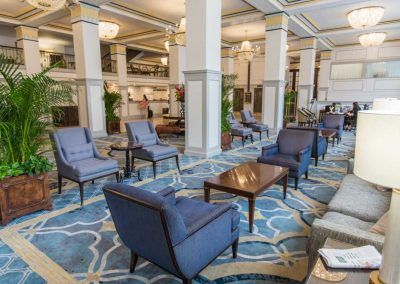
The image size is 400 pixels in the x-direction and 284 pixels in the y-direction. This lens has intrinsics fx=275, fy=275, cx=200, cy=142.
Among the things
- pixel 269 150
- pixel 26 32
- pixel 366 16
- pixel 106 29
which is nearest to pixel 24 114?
pixel 269 150

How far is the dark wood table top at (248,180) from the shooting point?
2924 millimetres

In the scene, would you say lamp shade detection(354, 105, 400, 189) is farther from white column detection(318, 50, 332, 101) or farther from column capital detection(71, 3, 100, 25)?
white column detection(318, 50, 332, 101)

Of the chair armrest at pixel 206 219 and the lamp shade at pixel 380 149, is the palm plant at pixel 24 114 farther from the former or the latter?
the lamp shade at pixel 380 149

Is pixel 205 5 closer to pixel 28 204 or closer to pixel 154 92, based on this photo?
pixel 28 204

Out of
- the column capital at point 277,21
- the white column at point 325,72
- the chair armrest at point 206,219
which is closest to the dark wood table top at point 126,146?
Answer: the chair armrest at point 206,219

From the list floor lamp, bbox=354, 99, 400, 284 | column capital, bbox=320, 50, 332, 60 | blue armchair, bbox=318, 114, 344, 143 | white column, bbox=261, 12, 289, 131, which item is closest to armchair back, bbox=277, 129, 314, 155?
floor lamp, bbox=354, 99, 400, 284

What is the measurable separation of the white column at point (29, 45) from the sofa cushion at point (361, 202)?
435 inches

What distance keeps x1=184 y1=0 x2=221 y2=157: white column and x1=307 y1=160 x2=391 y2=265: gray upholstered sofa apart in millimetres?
3227

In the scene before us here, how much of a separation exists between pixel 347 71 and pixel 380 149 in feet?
48.4

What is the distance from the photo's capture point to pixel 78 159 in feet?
13.0

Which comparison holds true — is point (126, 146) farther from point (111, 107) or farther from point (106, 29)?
point (106, 29)

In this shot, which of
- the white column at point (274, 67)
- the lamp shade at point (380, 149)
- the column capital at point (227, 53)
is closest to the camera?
the lamp shade at point (380, 149)

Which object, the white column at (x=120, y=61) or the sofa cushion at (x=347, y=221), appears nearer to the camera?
the sofa cushion at (x=347, y=221)

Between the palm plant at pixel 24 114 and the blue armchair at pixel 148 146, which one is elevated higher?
the palm plant at pixel 24 114
